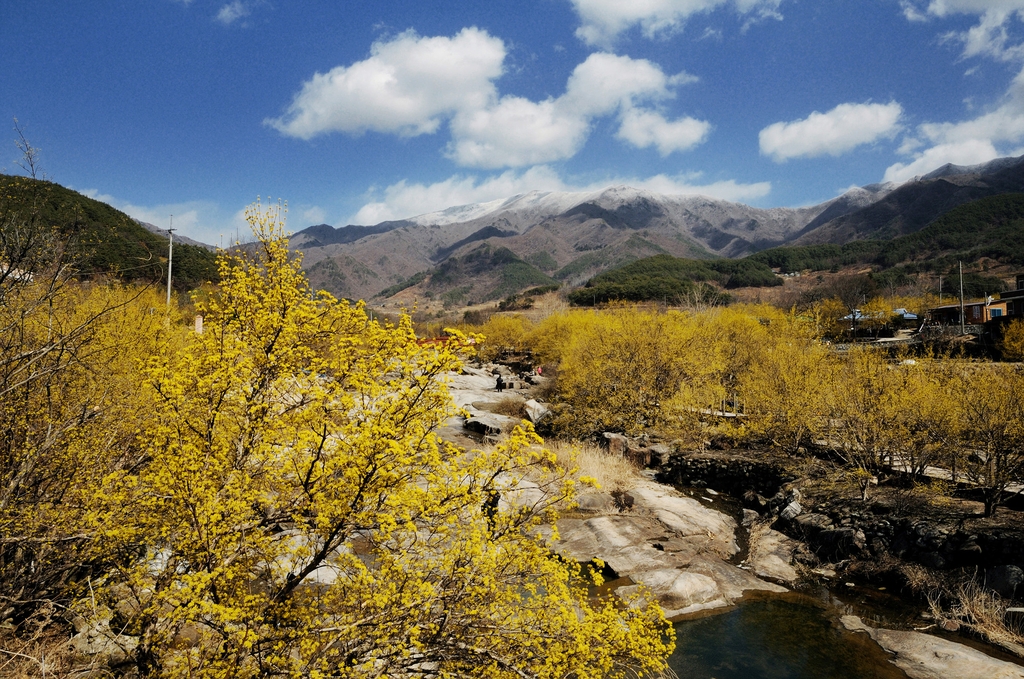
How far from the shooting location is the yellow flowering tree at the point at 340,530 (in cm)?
565

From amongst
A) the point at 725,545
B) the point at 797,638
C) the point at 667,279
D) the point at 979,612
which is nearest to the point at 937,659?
the point at 979,612

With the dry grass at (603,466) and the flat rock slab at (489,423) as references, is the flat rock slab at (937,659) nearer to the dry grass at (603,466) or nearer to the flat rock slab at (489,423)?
the dry grass at (603,466)

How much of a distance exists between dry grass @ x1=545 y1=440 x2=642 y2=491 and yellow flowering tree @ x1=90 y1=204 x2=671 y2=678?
13422 mm

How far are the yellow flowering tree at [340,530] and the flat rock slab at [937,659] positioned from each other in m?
8.17

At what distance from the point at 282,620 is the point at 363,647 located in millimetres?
1048

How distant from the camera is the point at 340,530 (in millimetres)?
5973

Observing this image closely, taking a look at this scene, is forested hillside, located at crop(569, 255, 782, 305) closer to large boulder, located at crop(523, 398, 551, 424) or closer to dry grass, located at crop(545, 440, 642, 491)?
large boulder, located at crop(523, 398, 551, 424)

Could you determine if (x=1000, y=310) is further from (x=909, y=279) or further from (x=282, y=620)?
(x=282, y=620)

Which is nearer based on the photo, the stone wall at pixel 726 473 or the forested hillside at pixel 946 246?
the stone wall at pixel 726 473

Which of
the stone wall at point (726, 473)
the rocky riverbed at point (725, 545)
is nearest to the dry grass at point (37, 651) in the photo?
the rocky riverbed at point (725, 545)

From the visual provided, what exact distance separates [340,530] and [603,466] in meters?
17.5

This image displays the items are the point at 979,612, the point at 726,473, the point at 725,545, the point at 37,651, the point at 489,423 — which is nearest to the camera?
the point at 37,651

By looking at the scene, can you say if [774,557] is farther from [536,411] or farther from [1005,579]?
[536,411]

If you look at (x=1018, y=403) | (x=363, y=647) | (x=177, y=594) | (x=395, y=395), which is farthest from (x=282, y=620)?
(x=1018, y=403)
